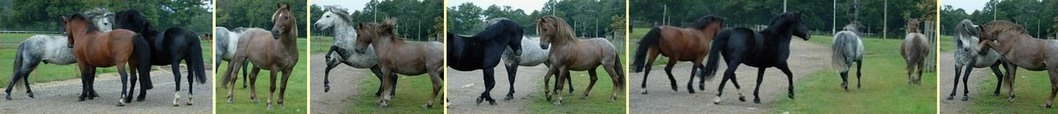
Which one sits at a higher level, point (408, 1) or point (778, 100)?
point (408, 1)

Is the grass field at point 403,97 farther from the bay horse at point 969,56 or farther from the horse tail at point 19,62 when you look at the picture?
the bay horse at point 969,56

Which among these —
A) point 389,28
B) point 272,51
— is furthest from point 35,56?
point 389,28

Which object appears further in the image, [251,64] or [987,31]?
[251,64]

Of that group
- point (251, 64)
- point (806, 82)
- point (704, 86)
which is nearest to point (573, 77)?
point (704, 86)

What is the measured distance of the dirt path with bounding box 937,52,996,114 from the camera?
27.0ft

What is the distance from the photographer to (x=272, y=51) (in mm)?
8477

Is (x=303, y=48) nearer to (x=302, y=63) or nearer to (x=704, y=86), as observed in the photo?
(x=302, y=63)

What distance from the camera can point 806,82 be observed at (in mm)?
8344

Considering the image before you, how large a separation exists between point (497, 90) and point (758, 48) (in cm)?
142

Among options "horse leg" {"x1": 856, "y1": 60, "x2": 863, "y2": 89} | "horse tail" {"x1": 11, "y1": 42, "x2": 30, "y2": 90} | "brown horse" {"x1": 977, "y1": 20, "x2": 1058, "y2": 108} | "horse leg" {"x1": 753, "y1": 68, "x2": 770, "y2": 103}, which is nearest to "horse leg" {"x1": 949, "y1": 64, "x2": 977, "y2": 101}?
"brown horse" {"x1": 977, "y1": 20, "x2": 1058, "y2": 108}

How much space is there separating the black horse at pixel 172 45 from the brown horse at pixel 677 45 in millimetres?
2380

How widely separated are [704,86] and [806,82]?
541mm

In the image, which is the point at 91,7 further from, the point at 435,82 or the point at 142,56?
the point at 435,82

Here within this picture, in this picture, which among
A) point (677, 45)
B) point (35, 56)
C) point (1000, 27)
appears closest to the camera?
point (1000, 27)
